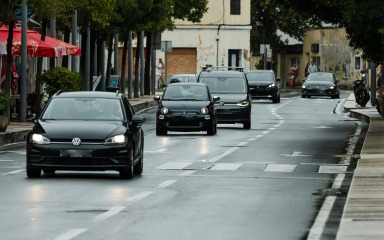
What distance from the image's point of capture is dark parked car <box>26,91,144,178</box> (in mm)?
18594

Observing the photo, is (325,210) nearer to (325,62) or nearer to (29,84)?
(29,84)

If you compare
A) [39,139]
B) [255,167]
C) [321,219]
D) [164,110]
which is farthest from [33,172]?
[164,110]

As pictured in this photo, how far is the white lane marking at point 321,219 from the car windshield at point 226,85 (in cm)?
2173

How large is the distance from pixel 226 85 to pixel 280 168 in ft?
54.2

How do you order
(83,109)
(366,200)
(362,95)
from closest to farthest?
(366,200)
(83,109)
(362,95)

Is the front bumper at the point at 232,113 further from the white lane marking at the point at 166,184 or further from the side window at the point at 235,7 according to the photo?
the side window at the point at 235,7

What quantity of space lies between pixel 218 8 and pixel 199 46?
3609 millimetres

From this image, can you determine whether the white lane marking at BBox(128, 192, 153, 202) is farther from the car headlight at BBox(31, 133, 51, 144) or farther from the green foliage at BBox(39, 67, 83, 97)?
the green foliage at BBox(39, 67, 83, 97)

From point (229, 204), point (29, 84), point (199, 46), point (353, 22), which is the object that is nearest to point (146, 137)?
point (353, 22)

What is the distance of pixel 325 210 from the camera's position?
14.9m

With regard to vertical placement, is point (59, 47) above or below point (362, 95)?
above

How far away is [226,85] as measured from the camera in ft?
127

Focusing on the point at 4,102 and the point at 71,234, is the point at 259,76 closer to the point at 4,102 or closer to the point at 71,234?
the point at 4,102

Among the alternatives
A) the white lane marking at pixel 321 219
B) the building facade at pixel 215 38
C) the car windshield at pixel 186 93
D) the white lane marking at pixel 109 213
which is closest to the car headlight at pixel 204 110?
the car windshield at pixel 186 93
